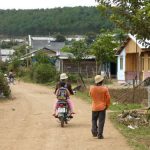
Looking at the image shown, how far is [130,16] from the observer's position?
12727 mm

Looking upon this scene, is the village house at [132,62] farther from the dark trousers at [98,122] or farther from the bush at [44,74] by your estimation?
the dark trousers at [98,122]

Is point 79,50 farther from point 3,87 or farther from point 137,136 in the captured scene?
point 137,136

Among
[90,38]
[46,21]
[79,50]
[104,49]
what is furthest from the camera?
[46,21]

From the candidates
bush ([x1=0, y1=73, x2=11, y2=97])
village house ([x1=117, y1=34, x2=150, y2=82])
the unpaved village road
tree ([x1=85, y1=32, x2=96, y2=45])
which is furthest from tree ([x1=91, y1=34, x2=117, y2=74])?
the unpaved village road

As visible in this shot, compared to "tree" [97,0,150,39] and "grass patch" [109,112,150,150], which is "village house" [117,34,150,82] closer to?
"grass patch" [109,112,150,150]

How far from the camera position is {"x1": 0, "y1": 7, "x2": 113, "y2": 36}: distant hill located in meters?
122

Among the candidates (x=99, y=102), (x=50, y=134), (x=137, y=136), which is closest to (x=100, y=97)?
(x=99, y=102)

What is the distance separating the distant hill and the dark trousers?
345 feet

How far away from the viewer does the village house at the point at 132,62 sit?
1612 inches

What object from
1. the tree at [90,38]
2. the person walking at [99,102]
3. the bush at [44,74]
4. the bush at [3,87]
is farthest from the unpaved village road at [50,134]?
the tree at [90,38]

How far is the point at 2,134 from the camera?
46.1 ft

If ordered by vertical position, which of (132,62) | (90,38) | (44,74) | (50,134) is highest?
(90,38)

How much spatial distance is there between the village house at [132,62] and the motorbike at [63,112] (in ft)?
79.6

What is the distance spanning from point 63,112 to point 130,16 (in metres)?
4.43
